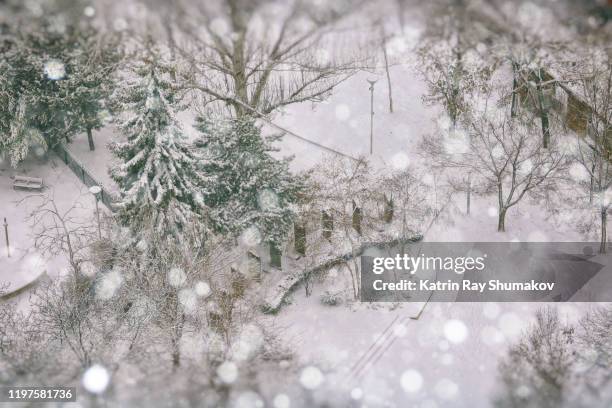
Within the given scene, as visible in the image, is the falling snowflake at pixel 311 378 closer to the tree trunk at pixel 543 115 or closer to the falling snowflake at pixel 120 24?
the falling snowflake at pixel 120 24

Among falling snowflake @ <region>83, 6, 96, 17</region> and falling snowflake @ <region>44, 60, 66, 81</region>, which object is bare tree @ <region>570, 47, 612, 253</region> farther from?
falling snowflake @ <region>44, 60, 66, 81</region>

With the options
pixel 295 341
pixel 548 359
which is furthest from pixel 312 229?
pixel 548 359

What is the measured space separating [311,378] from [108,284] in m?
7.36

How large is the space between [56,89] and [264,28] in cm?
1236

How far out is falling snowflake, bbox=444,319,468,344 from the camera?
26.7 meters

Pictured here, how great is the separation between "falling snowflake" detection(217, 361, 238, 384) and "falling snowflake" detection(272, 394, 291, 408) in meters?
1.52

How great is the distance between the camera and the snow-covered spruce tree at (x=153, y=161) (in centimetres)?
Result: 2588

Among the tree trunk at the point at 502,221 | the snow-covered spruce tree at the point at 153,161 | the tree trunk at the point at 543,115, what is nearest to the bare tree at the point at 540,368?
the tree trunk at the point at 502,221

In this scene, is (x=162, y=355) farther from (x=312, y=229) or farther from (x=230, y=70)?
(x=230, y=70)

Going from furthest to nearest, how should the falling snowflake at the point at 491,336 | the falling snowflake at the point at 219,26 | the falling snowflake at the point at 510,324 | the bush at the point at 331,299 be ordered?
the bush at the point at 331,299 → the falling snowflake at the point at 510,324 → the falling snowflake at the point at 491,336 → the falling snowflake at the point at 219,26

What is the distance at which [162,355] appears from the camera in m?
26.1

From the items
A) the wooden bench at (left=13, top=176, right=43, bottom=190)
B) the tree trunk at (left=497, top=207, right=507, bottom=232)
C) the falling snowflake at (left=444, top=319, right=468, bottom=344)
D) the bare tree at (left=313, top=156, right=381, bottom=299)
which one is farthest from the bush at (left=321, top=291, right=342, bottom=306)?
the wooden bench at (left=13, top=176, right=43, bottom=190)

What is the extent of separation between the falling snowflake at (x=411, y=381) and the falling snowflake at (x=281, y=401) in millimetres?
3712

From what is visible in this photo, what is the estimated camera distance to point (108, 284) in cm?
2588
